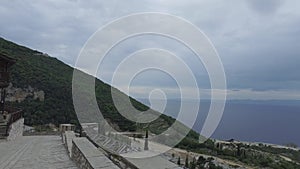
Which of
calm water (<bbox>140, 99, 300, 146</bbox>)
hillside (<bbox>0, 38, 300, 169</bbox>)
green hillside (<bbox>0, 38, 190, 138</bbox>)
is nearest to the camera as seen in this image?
calm water (<bbox>140, 99, 300, 146</bbox>)

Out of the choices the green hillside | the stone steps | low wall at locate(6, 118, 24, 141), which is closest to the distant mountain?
the green hillside

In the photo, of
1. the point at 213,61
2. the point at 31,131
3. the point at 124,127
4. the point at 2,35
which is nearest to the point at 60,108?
the point at 31,131

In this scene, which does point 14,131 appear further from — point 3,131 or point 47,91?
point 47,91

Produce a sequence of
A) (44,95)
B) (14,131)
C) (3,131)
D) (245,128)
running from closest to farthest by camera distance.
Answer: (3,131) < (14,131) < (44,95) < (245,128)

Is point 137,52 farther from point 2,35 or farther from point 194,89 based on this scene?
point 2,35

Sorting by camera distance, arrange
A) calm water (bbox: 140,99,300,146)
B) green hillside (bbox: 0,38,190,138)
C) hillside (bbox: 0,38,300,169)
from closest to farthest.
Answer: calm water (bbox: 140,99,300,146)
hillside (bbox: 0,38,300,169)
green hillside (bbox: 0,38,190,138)

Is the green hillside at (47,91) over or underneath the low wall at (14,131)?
over

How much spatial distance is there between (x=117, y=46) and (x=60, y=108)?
49.1ft

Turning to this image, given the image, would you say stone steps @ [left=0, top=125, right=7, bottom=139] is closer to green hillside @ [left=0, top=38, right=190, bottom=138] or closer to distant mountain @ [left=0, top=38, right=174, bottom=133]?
green hillside @ [left=0, top=38, right=190, bottom=138]

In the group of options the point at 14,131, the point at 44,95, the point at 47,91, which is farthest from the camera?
the point at 47,91

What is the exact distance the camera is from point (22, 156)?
8.83 meters

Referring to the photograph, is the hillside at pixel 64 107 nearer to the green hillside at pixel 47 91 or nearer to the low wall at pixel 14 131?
the green hillside at pixel 47 91

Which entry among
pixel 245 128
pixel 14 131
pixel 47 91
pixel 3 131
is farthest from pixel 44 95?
pixel 245 128

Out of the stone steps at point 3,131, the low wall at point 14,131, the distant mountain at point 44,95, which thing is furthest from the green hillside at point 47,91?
the stone steps at point 3,131
